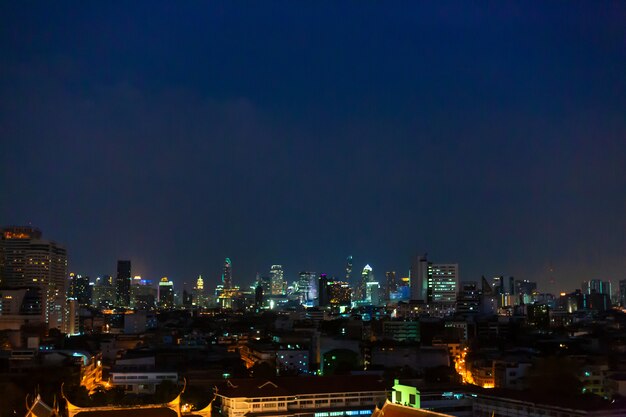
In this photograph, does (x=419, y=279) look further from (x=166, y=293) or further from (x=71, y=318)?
(x=166, y=293)

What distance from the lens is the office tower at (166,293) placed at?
115 metres

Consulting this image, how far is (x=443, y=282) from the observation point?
73750 mm

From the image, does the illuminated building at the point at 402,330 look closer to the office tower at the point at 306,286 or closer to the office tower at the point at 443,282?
the office tower at the point at 443,282

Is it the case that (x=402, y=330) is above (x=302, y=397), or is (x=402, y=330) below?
above

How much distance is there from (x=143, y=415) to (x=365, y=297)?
359 feet

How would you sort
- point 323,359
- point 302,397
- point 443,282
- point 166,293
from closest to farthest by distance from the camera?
point 302,397, point 323,359, point 443,282, point 166,293

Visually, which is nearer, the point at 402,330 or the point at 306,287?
the point at 402,330

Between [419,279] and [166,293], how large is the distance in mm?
53920

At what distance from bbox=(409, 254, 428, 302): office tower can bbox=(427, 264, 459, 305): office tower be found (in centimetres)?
47

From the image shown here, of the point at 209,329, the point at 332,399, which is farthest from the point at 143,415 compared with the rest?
the point at 209,329

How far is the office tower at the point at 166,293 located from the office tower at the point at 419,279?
169 ft

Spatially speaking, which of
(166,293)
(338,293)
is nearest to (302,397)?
(338,293)

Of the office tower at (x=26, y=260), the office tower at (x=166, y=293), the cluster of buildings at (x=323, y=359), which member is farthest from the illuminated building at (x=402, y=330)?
the office tower at (x=166, y=293)

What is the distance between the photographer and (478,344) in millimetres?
42719
